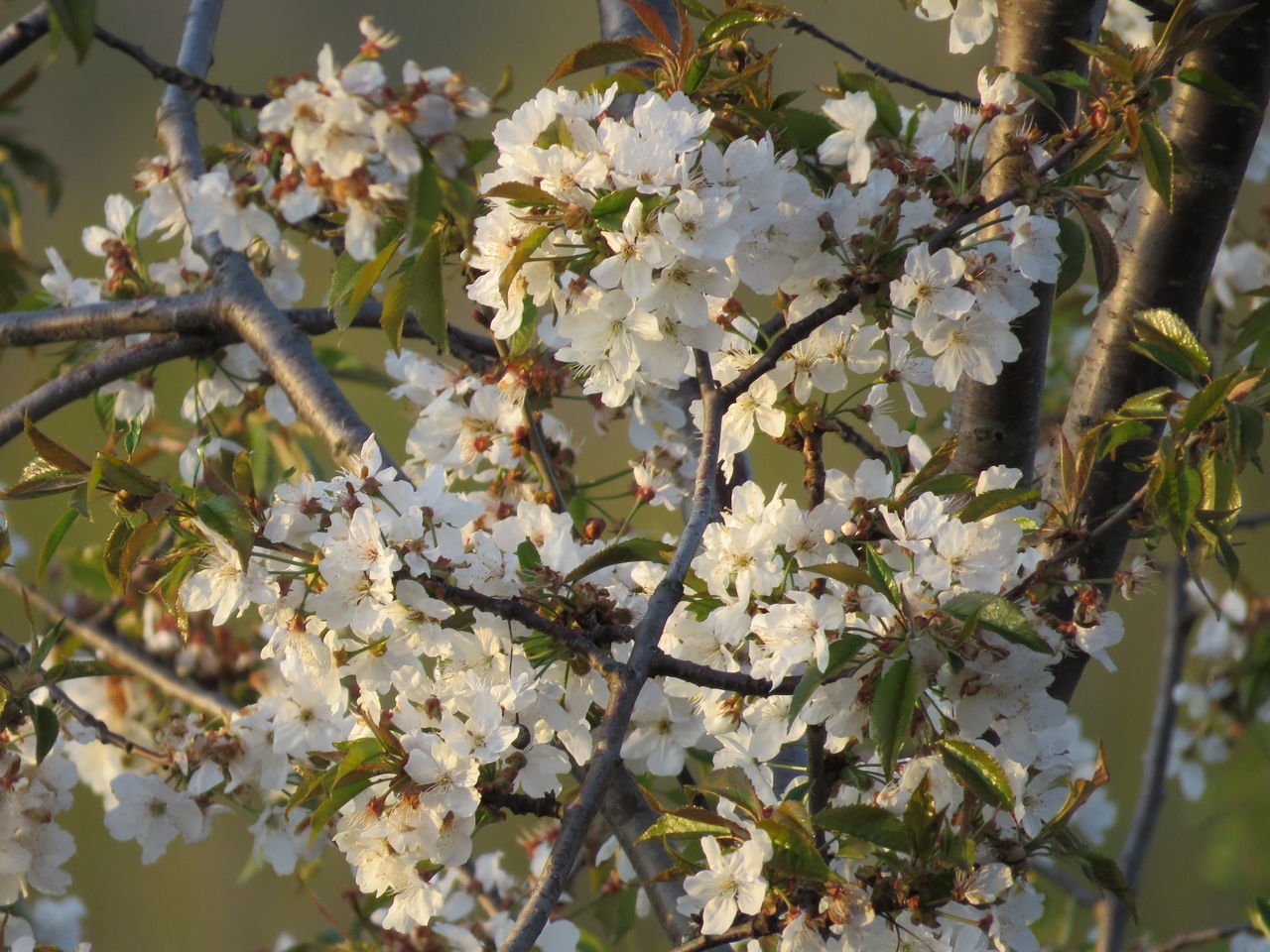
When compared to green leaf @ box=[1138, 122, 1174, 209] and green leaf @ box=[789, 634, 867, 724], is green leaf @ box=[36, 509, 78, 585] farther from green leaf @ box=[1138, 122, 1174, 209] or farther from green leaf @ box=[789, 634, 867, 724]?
green leaf @ box=[1138, 122, 1174, 209]

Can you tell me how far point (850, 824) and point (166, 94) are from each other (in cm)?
108

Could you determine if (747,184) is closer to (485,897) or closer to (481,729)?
(481,729)

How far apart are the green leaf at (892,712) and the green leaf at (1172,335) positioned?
11.4 inches

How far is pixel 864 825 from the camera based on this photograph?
0.61 meters

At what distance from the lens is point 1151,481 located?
63 centimetres

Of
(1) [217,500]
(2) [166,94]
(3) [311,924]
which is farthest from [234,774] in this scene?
(3) [311,924]

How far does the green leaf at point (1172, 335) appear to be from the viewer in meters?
0.69

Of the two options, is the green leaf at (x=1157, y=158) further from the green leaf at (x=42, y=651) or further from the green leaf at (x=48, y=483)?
the green leaf at (x=42, y=651)

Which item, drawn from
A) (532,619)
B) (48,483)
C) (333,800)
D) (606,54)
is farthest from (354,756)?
(606,54)

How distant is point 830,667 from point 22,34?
925 millimetres

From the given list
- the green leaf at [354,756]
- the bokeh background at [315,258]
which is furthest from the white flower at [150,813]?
the bokeh background at [315,258]

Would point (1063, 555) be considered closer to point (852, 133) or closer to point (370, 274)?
point (852, 133)

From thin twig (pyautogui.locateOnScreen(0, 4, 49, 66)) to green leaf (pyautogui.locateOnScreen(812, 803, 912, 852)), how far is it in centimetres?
95

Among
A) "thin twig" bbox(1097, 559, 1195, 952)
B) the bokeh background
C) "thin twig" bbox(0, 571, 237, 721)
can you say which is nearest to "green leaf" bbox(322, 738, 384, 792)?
"thin twig" bbox(0, 571, 237, 721)
